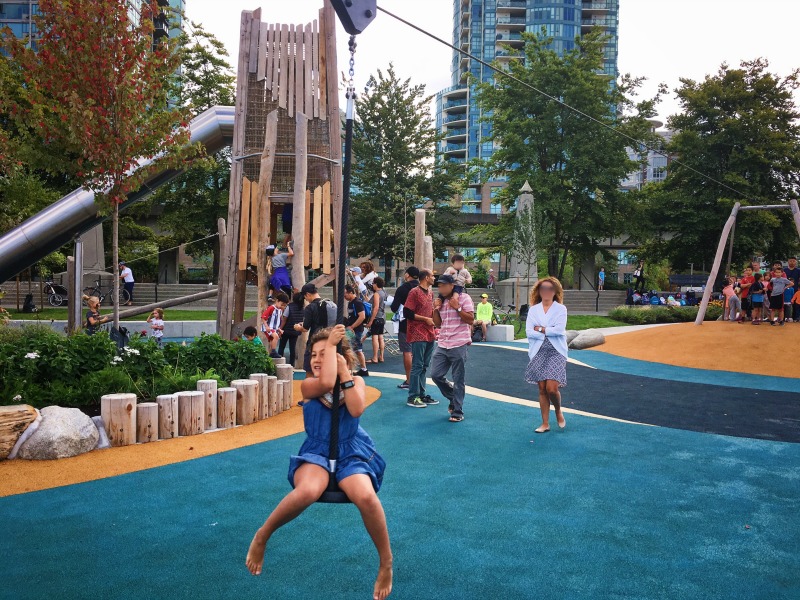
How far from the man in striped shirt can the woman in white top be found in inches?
36.2

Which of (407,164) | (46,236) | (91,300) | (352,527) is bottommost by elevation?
(352,527)

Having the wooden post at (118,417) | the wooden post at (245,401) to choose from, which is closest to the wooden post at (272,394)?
the wooden post at (245,401)

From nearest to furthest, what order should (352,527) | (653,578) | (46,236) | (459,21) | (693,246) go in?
(653,578)
(352,527)
(46,236)
(693,246)
(459,21)

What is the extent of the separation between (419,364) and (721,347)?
393 inches

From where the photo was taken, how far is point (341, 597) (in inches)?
141

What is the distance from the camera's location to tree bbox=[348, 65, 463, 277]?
117 feet

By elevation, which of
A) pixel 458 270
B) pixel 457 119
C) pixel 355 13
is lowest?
pixel 458 270

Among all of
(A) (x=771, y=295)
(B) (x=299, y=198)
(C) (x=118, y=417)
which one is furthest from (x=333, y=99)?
(A) (x=771, y=295)

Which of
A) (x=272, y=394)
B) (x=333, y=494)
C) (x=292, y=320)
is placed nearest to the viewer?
(x=333, y=494)

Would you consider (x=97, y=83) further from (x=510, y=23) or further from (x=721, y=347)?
(x=510, y=23)

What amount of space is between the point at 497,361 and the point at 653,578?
10.9 meters

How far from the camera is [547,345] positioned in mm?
7832

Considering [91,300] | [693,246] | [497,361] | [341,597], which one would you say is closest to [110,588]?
[341,597]

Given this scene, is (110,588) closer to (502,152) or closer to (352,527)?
(352,527)
